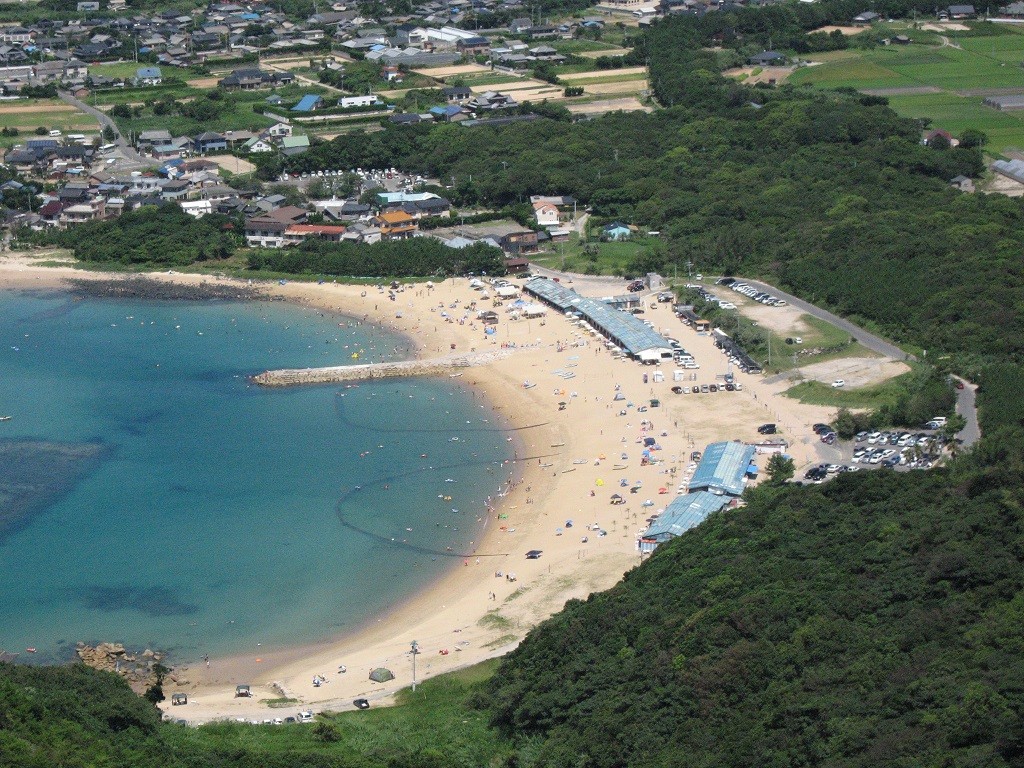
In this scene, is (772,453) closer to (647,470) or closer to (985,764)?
(647,470)

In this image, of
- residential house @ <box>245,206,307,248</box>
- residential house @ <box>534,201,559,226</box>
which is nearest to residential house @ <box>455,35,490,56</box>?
residential house @ <box>534,201,559,226</box>

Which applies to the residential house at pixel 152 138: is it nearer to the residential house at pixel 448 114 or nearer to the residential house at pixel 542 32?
the residential house at pixel 448 114

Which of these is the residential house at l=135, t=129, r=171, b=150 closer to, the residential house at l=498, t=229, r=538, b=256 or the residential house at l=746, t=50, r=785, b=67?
the residential house at l=498, t=229, r=538, b=256

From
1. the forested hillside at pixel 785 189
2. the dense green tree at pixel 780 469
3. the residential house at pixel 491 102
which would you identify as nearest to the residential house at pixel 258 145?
the forested hillside at pixel 785 189

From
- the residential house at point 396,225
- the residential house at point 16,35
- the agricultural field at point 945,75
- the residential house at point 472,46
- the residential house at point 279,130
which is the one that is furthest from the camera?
the residential house at point 16,35

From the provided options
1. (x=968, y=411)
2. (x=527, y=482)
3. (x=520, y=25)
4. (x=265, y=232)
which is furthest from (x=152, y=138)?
(x=968, y=411)
